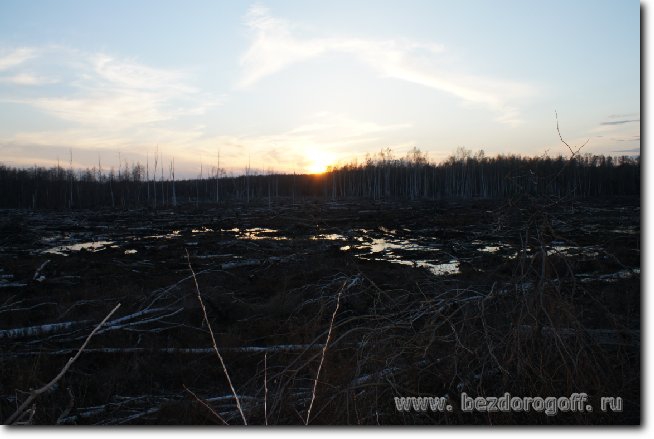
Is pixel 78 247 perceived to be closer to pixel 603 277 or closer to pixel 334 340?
pixel 334 340

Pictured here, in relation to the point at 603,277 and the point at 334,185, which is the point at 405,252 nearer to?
the point at 603,277

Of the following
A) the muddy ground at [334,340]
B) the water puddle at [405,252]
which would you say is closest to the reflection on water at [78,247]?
the muddy ground at [334,340]

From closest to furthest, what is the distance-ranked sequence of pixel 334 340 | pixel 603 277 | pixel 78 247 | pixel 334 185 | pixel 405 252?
1. pixel 334 340
2. pixel 603 277
3. pixel 405 252
4. pixel 78 247
5. pixel 334 185

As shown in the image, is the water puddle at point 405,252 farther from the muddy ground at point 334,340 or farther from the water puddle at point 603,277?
the water puddle at point 603,277

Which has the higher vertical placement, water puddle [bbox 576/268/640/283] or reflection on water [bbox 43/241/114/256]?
water puddle [bbox 576/268/640/283]

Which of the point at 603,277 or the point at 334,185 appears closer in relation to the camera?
the point at 603,277

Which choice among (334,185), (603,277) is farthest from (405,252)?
(334,185)

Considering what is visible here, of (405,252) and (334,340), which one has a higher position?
(334,340)

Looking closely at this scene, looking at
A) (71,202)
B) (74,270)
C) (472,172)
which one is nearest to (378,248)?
(74,270)

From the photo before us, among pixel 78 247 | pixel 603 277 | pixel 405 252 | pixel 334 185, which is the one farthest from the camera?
pixel 334 185

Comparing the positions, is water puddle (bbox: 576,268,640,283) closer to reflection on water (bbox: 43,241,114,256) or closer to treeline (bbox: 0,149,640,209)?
reflection on water (bbox: 43,241,114,256)

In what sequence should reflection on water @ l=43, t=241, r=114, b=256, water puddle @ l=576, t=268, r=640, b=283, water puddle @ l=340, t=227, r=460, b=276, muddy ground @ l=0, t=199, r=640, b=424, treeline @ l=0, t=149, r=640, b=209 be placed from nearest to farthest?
1. muddy ground @ l=0, t=199, r=640, b=424
2. water puddle @ l=576, t=268, r=640, b=283
3. water puddle @ l=340, t=227, r=460, b=276
4. reflection on water @ l=43, t=241, r=114, b=256
5. treeline @ l=0, t=149, r=640, b=209

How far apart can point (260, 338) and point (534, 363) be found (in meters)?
3.82

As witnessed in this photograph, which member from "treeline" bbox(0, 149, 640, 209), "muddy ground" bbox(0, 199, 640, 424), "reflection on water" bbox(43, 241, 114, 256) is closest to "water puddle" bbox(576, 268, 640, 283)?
"muddy ground" bbox(0, 199, 640, 424)
